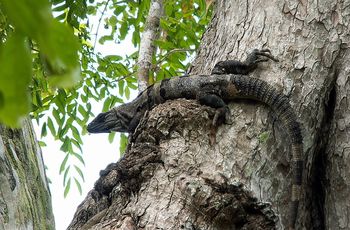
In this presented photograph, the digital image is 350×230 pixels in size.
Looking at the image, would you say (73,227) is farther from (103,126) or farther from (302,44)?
(103,126)

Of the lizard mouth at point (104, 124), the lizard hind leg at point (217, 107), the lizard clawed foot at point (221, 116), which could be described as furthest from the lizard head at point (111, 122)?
the lizard clawed foot at point (221, 116)

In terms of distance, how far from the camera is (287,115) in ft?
9.89

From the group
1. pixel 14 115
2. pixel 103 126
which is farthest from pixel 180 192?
pixel 103 126

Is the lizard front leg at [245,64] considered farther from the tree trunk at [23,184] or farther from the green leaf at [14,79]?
the green leaf at [14,79]

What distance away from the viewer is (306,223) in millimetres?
2924

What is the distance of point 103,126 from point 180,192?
3.45 meters

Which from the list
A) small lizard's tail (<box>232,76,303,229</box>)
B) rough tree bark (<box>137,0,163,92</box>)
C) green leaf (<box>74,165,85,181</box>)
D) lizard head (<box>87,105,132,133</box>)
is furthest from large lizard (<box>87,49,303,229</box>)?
green leaf (<box>74,165,85,181</box>)

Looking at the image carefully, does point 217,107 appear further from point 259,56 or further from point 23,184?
point 23,184

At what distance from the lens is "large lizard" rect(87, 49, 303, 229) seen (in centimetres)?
289

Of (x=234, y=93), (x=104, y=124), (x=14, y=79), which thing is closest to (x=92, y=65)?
(x=104, y=124)

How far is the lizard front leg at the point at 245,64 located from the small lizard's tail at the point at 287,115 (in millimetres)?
91

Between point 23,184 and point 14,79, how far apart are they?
1.92 m

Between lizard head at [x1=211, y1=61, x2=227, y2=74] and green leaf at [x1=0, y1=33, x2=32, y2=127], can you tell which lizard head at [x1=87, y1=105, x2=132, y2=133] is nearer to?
lizard head at [x1=211, y1=61, x2=227, y2=74]

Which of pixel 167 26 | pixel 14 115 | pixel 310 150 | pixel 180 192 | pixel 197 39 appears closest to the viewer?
pixel 14 115
